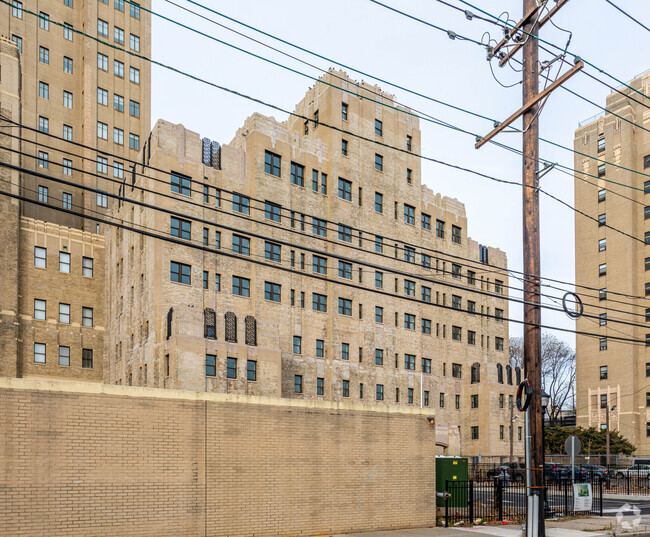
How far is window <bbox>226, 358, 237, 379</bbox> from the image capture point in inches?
1669

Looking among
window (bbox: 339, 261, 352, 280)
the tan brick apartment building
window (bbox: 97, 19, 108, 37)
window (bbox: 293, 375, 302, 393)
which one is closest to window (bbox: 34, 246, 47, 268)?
the tan brick apartment building

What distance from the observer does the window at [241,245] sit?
1791 inches

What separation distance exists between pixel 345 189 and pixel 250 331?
1511 centimetres

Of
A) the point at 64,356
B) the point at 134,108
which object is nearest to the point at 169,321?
the point at 64,356

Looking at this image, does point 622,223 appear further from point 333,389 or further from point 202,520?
point 202,520

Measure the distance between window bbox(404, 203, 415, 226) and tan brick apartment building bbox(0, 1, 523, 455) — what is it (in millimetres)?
170

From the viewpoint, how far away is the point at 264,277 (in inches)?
1848

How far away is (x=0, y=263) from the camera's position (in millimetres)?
45562

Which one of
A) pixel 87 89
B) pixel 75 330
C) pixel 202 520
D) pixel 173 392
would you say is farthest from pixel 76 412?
pixel 87 89

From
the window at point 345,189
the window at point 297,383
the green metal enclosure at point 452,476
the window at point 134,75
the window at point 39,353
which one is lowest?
the green metal enclosure at point 452,476

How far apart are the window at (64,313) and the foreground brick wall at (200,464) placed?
37.4m

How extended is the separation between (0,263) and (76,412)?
35.3 meters

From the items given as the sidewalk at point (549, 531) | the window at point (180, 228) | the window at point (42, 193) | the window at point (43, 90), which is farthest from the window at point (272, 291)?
the window at point (43, 90)

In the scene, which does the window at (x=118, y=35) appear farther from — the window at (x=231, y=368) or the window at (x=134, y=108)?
the window at (x=231, y=368)
